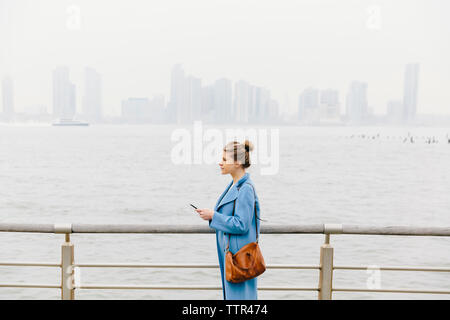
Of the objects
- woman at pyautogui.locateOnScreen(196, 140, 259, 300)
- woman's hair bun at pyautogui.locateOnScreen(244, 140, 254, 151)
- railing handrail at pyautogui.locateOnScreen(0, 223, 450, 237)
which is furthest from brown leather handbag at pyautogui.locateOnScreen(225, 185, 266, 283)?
railing handrail at pyautogui.locateOnScreen(0, 223, 450, 237)

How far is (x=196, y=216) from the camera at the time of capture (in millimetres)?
34938

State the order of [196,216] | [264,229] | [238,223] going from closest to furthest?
[238,223] → [264,229] → [196,216]

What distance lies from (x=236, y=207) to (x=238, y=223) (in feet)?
0.30

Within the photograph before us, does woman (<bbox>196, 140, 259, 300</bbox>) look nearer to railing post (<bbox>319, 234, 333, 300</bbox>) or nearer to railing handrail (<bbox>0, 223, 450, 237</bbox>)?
railing handrail (<bbox>0, 223, 450, 237</bbox>)

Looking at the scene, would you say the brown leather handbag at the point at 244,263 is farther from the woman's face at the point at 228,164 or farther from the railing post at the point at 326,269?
the railing post at the point at 326,269

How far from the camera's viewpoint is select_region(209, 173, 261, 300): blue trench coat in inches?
115

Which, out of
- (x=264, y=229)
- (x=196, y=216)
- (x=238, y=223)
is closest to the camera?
(x=238, y=223)

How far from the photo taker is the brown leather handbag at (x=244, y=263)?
297 centimetres

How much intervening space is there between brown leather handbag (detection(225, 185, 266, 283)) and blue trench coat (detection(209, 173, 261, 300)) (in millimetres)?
34

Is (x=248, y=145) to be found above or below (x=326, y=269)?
above

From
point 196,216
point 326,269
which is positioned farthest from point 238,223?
point 196,216

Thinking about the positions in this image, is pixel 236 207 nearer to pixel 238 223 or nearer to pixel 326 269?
pixel 238 223

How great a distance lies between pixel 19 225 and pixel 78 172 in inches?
2403
